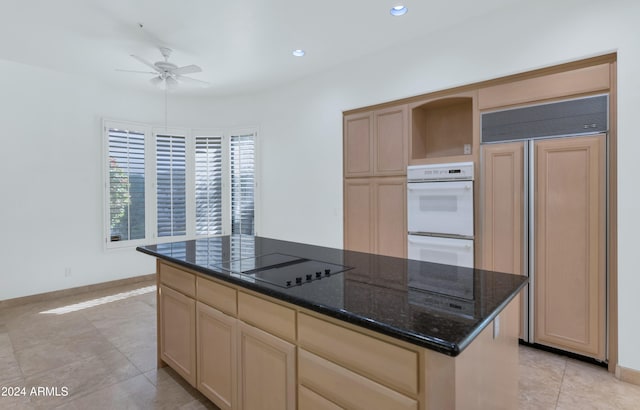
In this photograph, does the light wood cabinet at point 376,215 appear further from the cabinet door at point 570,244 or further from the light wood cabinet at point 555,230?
the cabinet door at point 570,244

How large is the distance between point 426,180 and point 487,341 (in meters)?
2.19

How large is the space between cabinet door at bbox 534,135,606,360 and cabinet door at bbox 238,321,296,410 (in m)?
2.39

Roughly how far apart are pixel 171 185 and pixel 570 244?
5209 mm

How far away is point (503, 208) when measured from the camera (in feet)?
9.63

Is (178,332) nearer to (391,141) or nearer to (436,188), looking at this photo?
(436,188)

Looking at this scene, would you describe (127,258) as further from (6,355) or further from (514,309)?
(514,309)

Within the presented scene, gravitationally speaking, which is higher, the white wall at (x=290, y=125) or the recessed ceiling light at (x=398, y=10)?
the recessed ceiling light at (x=398, y=10)

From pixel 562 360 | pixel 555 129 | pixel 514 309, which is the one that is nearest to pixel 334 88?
pixel 555 129

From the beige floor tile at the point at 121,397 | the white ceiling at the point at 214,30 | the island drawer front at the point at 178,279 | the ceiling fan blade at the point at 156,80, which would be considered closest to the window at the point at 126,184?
the white ceiling at the point at 214,30

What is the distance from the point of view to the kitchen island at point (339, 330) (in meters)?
1.06

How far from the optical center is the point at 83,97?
449cm

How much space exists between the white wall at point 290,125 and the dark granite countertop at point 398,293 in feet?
5.79

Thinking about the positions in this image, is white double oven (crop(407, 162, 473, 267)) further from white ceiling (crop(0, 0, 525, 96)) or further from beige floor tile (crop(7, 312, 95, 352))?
beige floor tile (crop(7, 312, 95, 352))

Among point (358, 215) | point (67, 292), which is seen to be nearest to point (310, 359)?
point (358, 215)
